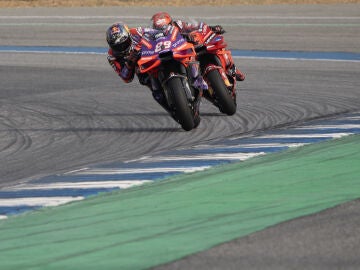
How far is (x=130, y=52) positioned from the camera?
13.5 meters

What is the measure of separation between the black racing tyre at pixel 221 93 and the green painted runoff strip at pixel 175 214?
117 inches

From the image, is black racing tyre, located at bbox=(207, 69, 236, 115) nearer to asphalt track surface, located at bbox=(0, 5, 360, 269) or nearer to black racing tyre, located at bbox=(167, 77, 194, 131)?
asphalt track surface, located at bbox=(0, 5, 360, 269)

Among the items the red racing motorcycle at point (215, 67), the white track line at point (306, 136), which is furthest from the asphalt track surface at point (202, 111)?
the white track line at point (306, 136)

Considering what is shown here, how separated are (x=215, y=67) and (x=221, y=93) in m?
0.30

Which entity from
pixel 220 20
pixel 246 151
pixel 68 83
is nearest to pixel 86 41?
pixel 220 20

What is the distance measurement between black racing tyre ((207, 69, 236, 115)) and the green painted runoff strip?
2970 mm

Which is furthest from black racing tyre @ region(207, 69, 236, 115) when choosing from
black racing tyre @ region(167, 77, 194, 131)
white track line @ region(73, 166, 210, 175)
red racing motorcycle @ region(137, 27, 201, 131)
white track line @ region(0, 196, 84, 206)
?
white track line @ region(0, 196, 84, 206)

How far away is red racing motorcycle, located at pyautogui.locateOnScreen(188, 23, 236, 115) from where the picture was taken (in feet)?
45.7

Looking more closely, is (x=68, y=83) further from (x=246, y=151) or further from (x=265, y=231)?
(x=265, y=231)

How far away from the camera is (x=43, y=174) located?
10930mm

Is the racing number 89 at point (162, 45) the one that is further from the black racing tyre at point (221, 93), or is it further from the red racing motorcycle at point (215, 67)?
the black racing tyre at point (221, 93)

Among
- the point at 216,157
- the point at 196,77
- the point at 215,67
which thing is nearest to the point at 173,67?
the point at 196,77

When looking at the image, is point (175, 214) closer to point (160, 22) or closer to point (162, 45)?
point (162, 45)

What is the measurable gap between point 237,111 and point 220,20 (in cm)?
1637
